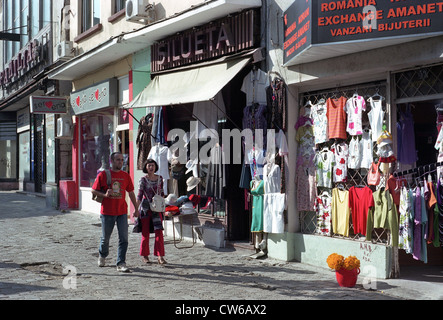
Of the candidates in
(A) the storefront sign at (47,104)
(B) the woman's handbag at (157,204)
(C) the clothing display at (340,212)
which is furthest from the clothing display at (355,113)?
(A) the storefront sign at (47,104)

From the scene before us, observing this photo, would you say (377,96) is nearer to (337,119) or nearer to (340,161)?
(337,119)

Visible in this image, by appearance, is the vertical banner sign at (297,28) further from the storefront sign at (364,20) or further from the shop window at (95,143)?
the shop window at (95,143)

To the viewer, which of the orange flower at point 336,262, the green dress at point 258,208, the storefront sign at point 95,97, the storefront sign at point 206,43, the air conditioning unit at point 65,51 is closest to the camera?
the orange flower at point 336,262

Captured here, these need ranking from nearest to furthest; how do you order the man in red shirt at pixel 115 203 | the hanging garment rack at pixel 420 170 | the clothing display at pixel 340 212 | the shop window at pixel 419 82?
the shop window at pixel 419 82, the hanging garment rack at pixel 420 170, the man in red shirt at pixel 115 203, the clothing display at pixel 340 212

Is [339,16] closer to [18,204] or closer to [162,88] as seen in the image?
[162,88]

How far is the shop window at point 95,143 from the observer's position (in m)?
14.8

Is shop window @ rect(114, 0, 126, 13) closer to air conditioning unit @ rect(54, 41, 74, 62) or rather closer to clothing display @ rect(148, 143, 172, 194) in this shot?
air conditioning unit @ rect(54, 41, 74, 62)

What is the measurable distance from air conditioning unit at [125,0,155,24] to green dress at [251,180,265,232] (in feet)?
17.0

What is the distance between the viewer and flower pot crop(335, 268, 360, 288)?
21.9 ft

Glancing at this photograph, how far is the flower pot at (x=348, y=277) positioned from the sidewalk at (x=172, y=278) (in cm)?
9

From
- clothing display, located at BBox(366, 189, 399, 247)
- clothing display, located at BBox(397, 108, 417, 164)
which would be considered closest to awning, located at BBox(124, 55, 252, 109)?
clothing display, located at BBox(397, 108, 417, 164)

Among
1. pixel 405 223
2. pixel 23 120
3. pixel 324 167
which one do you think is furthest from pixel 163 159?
pixel 23 120
